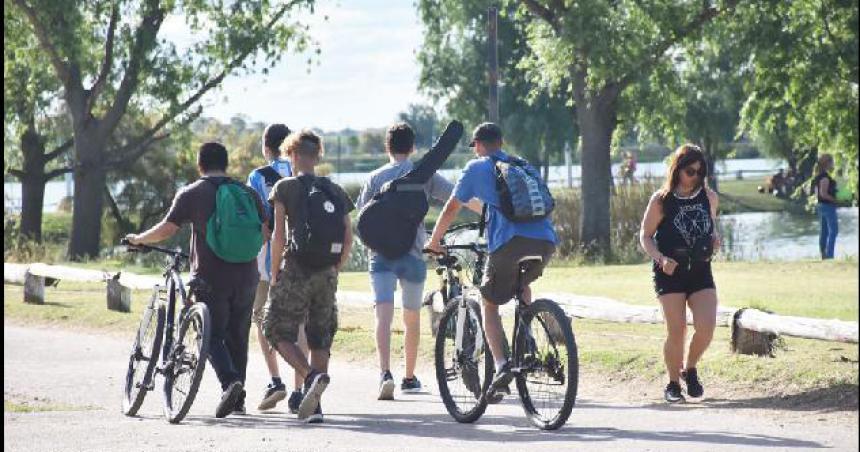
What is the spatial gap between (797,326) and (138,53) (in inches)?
1158

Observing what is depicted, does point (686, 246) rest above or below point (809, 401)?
above

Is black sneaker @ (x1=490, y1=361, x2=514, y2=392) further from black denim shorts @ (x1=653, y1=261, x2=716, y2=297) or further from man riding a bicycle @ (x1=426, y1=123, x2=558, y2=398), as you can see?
black denim shorts @ (x1=653, y1=261, x2=716, y2=297)

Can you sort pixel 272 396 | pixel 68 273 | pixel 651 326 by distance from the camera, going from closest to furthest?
1. pixel 272 396
2. pixel 651 326
3. pixel 68 273

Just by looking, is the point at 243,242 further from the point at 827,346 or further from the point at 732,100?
the point at 732,100

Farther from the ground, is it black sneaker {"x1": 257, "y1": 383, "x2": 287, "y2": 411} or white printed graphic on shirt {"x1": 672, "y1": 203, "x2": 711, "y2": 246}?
white printed graphic on shirt {"x1": 672, "y1": 203, "x2": 711, "y2": 246}

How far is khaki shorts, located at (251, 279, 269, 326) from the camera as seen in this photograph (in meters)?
12.6

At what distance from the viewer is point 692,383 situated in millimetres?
11680

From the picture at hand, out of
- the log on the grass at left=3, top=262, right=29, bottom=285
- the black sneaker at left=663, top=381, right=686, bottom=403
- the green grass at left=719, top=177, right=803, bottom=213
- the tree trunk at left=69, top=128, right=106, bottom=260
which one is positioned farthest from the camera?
the green grass at left=719, top=177, right=803, bottom=213

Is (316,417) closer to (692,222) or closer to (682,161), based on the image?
(692,222)

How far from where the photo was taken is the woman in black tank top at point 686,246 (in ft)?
37.7

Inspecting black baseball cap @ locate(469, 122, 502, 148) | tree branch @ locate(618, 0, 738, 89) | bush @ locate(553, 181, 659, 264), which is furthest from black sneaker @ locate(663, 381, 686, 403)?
tree branch @ locate(618, 0, 738, 89)

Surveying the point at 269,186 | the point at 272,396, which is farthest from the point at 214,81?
the point at 272,396

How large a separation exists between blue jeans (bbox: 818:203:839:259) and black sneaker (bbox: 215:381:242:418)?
55.0ft

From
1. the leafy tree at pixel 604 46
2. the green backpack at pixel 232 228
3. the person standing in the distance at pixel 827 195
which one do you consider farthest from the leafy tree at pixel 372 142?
the green backpack at pixel 232 228
